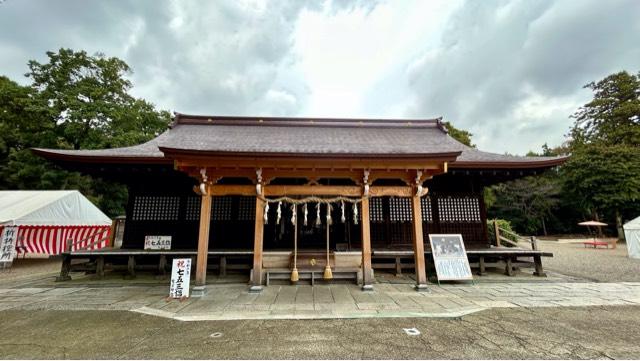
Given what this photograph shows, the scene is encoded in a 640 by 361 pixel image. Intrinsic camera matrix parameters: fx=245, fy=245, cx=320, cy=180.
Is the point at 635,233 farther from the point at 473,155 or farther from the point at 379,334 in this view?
the point at 379,334

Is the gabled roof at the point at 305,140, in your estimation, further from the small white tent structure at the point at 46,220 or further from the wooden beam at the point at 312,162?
the small white tent structure at the point at 46,220

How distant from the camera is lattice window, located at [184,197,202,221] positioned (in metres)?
8.31

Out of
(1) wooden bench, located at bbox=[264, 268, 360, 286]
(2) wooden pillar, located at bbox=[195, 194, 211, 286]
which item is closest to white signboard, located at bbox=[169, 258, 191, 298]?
(2) wooden pillar, located at bbox=[195, 194, 211, 286]

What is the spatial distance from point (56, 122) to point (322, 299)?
20.5 metres

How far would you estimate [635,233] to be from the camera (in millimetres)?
11594

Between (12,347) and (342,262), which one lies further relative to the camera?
(342,262)

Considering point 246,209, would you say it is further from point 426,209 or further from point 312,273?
point 426,209

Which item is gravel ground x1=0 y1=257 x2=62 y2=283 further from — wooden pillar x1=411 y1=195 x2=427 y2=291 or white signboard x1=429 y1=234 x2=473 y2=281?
white signboard x1=429 y1=234 x2=473 y2=281

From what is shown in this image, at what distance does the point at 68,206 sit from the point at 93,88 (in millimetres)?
8967

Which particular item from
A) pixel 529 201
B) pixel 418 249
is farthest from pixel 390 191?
pixel 529 201

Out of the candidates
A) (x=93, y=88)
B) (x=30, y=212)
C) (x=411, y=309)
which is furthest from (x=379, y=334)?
(x=93, y=88)

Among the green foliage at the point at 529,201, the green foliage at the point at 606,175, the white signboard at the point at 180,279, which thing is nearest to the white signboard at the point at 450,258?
the white signboard at the point at 180,279

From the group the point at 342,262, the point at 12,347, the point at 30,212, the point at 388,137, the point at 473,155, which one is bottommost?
the point at 12,347

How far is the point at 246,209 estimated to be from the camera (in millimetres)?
8414
